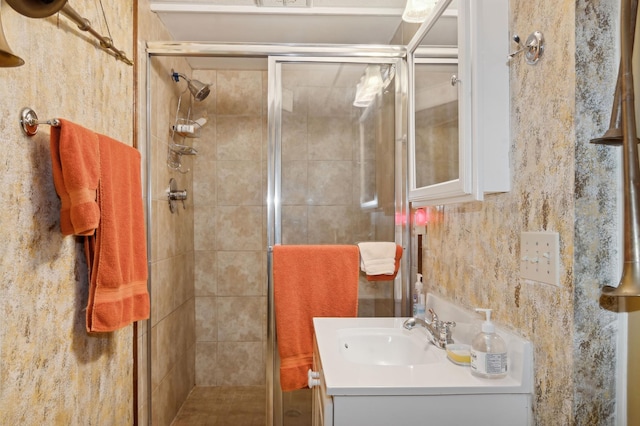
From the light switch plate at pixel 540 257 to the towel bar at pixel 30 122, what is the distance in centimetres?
137

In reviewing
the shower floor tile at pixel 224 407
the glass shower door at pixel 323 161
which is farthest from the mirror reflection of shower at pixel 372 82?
the shower floor tile at pixel 224 407

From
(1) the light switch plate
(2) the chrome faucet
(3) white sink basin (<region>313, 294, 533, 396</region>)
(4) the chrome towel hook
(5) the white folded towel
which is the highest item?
(4) the chrome towel hook

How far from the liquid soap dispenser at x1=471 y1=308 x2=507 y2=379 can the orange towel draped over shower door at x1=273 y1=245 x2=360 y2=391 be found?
919mm

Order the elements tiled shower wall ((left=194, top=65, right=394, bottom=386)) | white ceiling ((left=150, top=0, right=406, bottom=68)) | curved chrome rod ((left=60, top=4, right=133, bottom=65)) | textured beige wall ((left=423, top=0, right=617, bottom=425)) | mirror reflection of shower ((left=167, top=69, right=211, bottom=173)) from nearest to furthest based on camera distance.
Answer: textured beige wall ((left=423, top=0, right=617, bottom=425))
curved chrome rod ((left=60, top=4, right=133, bottom=65))
white ceiling ((left=150, top=0, right=406, bottom=68))
mirror reflection of shower ((left=167, top=69, right=211, bottom=173))
tiled shower wall ((left=194, top=65, right=394, bottom=386))

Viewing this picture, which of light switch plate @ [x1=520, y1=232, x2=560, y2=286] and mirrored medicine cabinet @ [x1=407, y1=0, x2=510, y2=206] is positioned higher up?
mirrored medicine cabinet @ [x1=407, y1=0, x2=510, y2=206]

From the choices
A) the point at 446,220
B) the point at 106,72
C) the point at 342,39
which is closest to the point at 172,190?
the point at 106,72

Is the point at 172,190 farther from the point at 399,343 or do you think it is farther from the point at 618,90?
the point at 618,90

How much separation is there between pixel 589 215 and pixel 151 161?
2.01m

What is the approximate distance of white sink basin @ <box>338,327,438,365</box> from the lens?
152 centimetres

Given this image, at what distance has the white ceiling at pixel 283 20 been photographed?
88.1 inches

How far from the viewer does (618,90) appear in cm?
80

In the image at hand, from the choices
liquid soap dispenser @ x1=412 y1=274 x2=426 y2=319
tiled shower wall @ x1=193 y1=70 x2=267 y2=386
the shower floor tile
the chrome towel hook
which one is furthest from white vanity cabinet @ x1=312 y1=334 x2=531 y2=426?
tiled shower wall @ x1=193 y1=70 x2=267 y2=386

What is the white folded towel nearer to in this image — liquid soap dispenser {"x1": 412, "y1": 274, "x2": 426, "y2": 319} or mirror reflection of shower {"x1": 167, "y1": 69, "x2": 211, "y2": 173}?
liquid soap dispenser {"x1": 412, "y1": 274, "x2": 426, "y2": 319}

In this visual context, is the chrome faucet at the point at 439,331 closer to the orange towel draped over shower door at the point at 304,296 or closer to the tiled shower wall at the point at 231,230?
the orange towel draped over shower door at the point at 304,296
